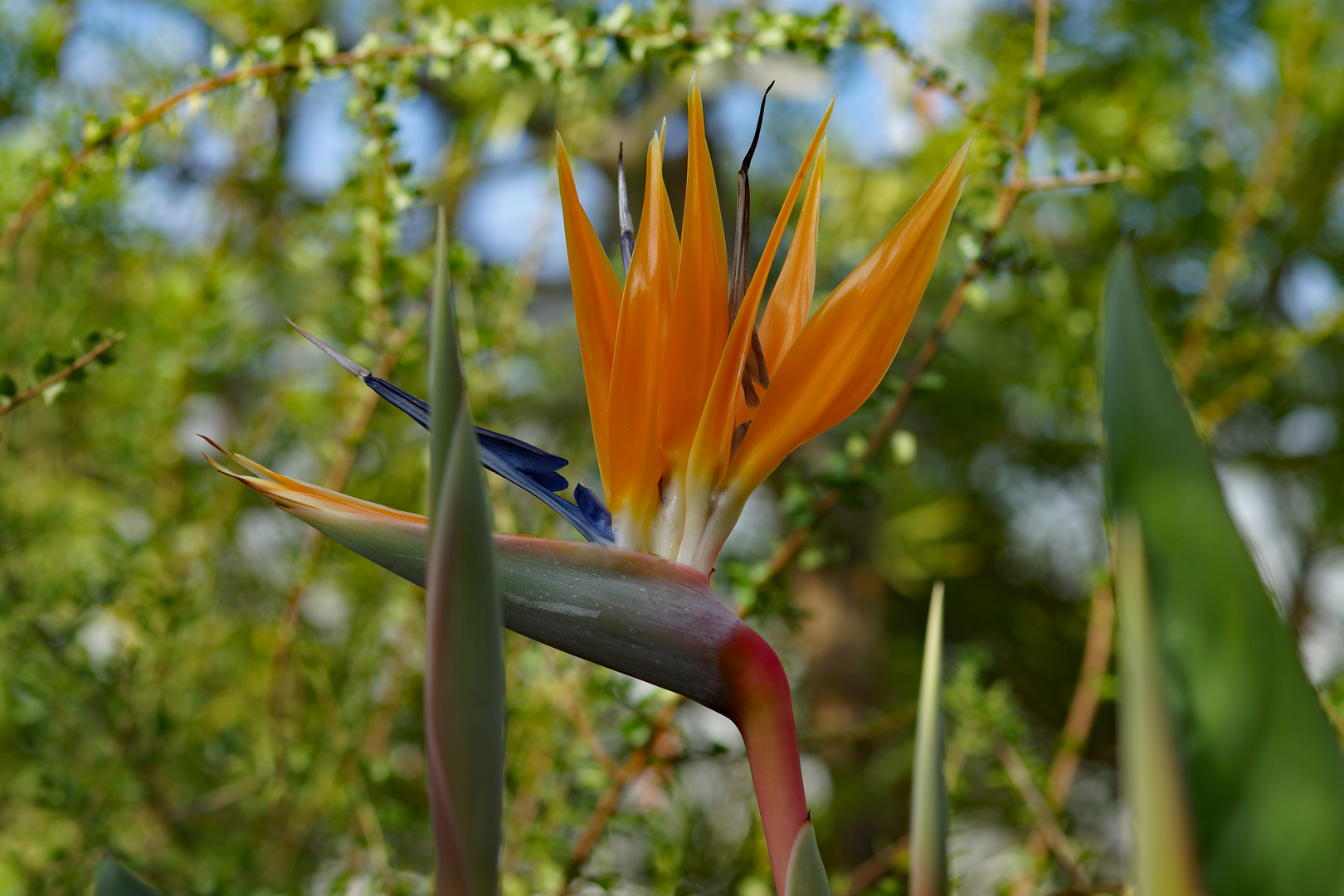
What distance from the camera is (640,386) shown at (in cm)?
26

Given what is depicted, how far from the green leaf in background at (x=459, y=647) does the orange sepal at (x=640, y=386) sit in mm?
85

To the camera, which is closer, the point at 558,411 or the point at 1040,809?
the point at 1040,809

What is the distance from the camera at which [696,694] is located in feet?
0.74

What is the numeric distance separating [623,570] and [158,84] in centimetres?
54

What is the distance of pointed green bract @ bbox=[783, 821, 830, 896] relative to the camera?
0.67ft

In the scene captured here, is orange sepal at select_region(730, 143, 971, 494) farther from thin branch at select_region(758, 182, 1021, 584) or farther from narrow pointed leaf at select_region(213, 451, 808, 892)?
thin branch at select_region(758, 182, 1021, 584)

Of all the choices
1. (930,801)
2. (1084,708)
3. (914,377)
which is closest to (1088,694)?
(1084,708)

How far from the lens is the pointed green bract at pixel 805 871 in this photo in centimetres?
20

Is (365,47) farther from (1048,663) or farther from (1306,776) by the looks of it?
(1048,663)

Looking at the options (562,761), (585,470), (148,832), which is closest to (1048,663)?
(585,470)

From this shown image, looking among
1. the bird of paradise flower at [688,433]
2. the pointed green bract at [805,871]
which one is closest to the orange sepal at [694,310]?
the bird of paradise flower at [688,433]

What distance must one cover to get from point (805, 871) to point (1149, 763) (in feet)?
0.34

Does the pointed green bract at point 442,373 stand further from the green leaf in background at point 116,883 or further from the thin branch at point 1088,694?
the thin branch at point 1088,694

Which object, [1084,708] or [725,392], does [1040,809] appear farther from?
[725,392]
